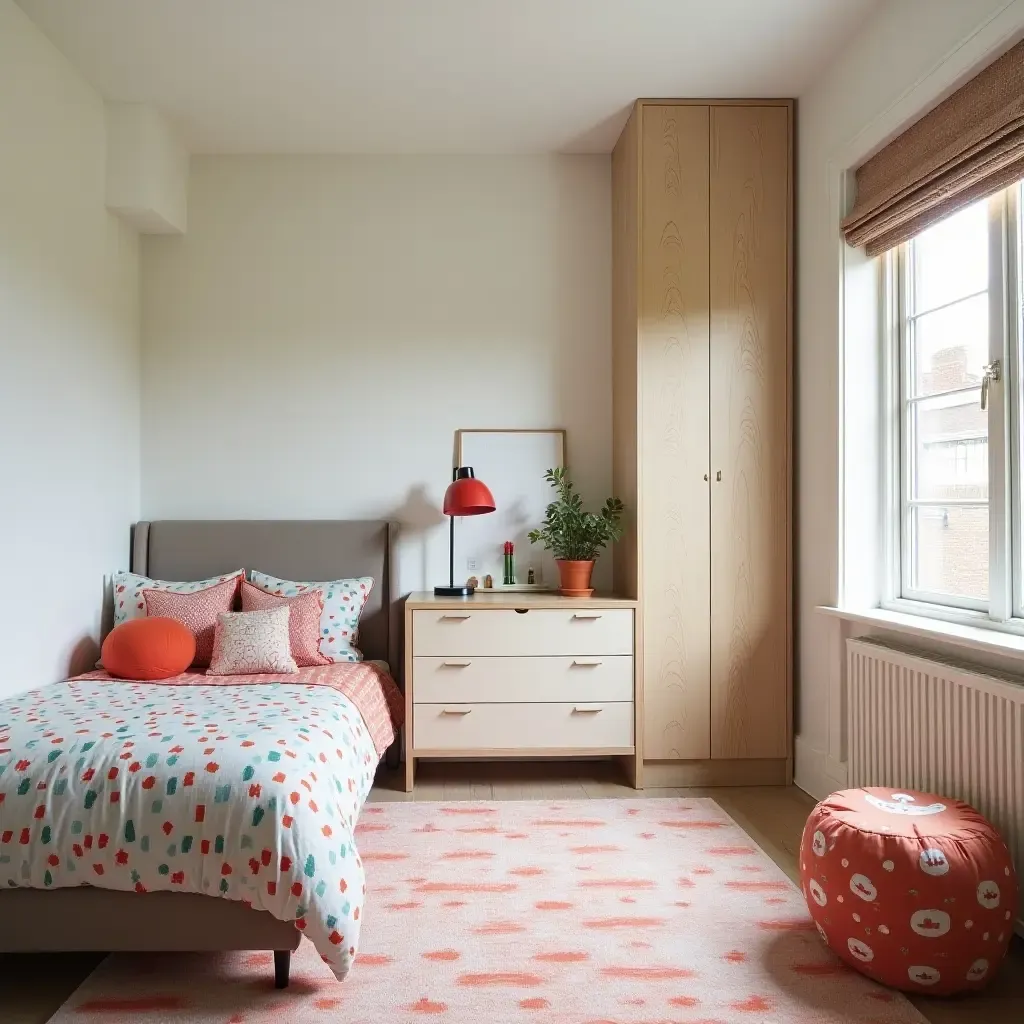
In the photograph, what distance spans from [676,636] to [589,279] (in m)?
1.71

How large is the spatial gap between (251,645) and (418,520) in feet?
3.40

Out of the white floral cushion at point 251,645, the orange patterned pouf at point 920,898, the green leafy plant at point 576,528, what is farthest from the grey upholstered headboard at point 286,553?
the orange patterned pouf at point 920,898

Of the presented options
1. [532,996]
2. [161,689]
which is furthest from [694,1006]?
[161,689]

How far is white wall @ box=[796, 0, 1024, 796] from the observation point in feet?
8.69

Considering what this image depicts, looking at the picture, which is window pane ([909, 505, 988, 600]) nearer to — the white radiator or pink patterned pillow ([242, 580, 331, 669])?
the white radiator

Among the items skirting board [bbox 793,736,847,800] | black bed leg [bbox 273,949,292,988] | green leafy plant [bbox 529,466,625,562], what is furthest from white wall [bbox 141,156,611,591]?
black bed leg [bbox 273,949,292,988]

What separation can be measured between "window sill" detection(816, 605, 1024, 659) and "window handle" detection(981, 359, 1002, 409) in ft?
2.11

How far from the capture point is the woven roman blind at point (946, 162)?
2.19m

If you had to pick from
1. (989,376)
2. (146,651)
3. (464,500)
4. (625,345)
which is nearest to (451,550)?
(464,500)

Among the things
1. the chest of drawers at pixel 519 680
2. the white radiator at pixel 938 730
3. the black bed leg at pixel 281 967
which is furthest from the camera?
the chest of drawers at pixel 519 680

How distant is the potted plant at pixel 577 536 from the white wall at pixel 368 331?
303mm

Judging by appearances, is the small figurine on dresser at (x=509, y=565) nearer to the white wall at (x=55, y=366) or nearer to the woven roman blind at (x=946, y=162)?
the white wall at (x=55, y=366)

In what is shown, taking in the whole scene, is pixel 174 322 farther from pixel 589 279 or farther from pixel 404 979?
pixel 404 979

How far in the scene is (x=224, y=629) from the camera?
324 centimetres
